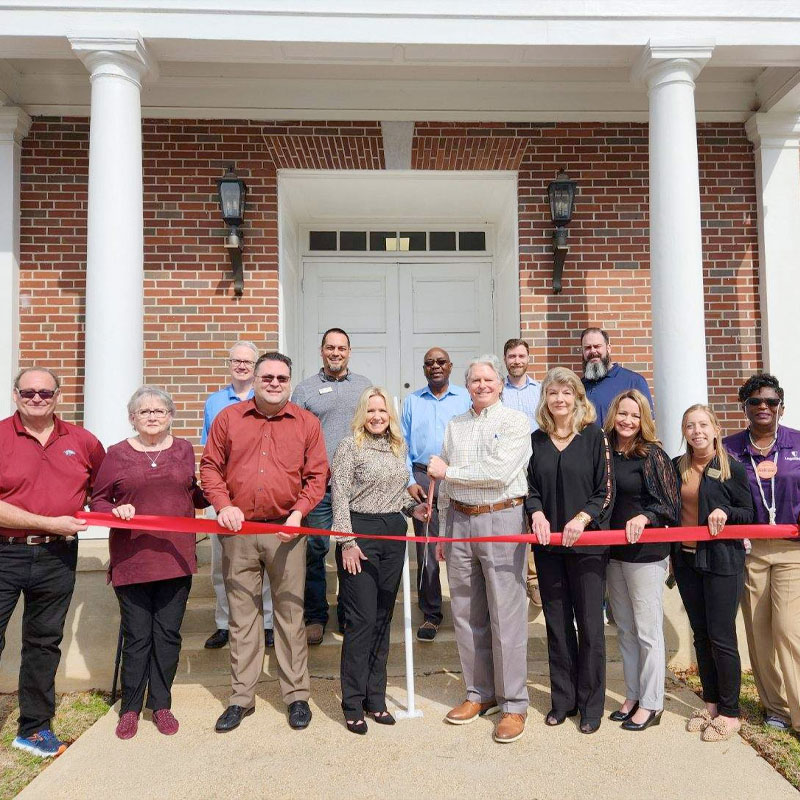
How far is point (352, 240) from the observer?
7.44 meters

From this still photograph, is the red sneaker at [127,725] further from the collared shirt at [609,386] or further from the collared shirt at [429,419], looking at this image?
the collared shirt at [609,386]

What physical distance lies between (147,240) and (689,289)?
4548 mm

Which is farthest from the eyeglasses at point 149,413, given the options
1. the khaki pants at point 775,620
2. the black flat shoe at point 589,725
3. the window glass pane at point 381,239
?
the window glass pane at point 381,239

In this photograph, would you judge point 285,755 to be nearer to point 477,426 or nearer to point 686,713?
point 477,426

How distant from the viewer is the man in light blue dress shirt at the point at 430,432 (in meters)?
4.53

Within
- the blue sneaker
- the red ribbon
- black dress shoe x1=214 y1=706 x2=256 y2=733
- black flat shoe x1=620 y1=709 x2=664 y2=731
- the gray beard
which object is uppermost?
the gray beard

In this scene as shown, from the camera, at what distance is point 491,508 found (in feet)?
11.5

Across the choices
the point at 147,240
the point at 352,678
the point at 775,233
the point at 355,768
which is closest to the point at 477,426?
the point at 352,678

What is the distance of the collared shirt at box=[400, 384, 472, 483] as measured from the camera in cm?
463

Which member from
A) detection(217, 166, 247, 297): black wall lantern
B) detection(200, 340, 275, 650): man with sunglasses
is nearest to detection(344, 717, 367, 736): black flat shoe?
detection(200, 340, 275, 650): man with sunglasses

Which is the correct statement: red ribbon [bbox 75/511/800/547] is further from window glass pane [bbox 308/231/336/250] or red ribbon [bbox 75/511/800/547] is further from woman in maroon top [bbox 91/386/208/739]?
window glass pane [bbox 308/231/336/250]

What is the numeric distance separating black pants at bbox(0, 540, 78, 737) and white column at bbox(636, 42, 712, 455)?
393 cm

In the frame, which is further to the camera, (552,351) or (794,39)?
(552,351)

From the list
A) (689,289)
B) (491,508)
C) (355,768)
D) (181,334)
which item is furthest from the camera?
(181,334)
